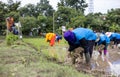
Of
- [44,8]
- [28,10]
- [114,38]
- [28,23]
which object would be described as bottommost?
[28,23]

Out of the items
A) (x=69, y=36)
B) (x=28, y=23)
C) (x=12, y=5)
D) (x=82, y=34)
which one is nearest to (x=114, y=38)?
(x=82, y=34)

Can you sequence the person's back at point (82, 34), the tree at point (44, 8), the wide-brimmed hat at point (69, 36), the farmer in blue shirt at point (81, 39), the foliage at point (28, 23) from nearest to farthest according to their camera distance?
the wide-brimmed hat at point (69, 36) → the farmer in blue shirt at point (81, 39) → the person's back at point (82, 34) → the foliage at point (28, 23) → the tree at point (44, 8)

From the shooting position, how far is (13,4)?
55.3 metres

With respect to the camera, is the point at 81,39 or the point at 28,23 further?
the point at 28,23

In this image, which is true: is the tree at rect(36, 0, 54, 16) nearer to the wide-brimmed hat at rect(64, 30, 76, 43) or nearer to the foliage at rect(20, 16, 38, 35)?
the foliage at rect(20, 16, 38, 35)

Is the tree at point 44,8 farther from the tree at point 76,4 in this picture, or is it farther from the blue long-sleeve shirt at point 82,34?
the blue long-sleeve shirt at point 82,34

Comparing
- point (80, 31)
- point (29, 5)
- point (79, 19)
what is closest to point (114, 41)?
point (80, 31)

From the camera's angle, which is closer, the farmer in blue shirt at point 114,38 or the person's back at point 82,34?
the person's back at point 82,34

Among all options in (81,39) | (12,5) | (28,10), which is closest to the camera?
(81,39)

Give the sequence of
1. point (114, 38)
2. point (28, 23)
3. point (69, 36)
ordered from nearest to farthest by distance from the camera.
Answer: point (69, 36) → point (114, 38) → point (28, 23)

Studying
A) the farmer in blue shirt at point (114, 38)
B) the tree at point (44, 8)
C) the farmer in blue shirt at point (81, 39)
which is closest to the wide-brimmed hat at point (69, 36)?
the farmer in blue shirt at point (81, 39)

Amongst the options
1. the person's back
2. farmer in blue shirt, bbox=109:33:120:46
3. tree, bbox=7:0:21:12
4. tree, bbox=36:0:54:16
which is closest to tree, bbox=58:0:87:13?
tree, bbox=36:0:54:16

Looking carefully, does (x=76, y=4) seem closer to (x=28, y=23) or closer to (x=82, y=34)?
(x=28, y=23)

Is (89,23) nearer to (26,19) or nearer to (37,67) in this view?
(26,19)
